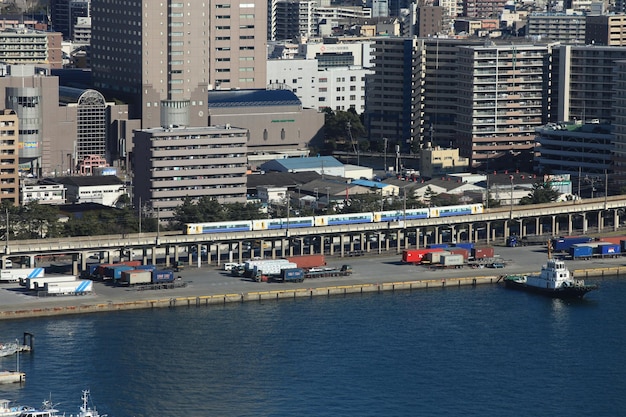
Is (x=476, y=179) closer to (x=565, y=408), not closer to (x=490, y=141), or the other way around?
(x=490, y=141)

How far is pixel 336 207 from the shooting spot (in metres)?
98.6

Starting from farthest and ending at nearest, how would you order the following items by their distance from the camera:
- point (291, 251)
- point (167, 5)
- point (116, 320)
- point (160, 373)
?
point (167, 5) → point (291, 251) → point (116, 320) → point (160, 373)

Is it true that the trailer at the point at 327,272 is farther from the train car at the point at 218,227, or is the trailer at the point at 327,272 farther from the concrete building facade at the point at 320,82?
the concrete building facade at the point at 320,82

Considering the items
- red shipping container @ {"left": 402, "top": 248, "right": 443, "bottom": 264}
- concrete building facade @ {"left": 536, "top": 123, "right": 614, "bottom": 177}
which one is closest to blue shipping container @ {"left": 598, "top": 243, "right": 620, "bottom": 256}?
red shipping container @ {"left": 402, "top": 248, "right": 443, "bottom": 264}

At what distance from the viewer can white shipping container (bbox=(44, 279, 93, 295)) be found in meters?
79.2

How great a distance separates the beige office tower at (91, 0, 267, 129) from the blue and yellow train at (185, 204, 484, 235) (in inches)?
1092

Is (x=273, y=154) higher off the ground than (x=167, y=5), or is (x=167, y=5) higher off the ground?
(x=167, y=5)

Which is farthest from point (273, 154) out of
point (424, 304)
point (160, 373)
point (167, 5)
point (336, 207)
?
point (160, 373)

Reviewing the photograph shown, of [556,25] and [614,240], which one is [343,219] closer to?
[614,240]

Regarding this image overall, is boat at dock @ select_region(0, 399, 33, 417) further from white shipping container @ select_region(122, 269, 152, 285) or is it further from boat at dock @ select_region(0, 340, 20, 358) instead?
white shipping container @ select_region(122, 269, 152, 285)

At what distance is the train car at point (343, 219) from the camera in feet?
300

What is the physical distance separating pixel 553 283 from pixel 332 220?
12.8 meters

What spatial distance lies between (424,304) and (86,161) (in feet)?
146

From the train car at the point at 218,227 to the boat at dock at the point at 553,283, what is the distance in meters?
12.9
